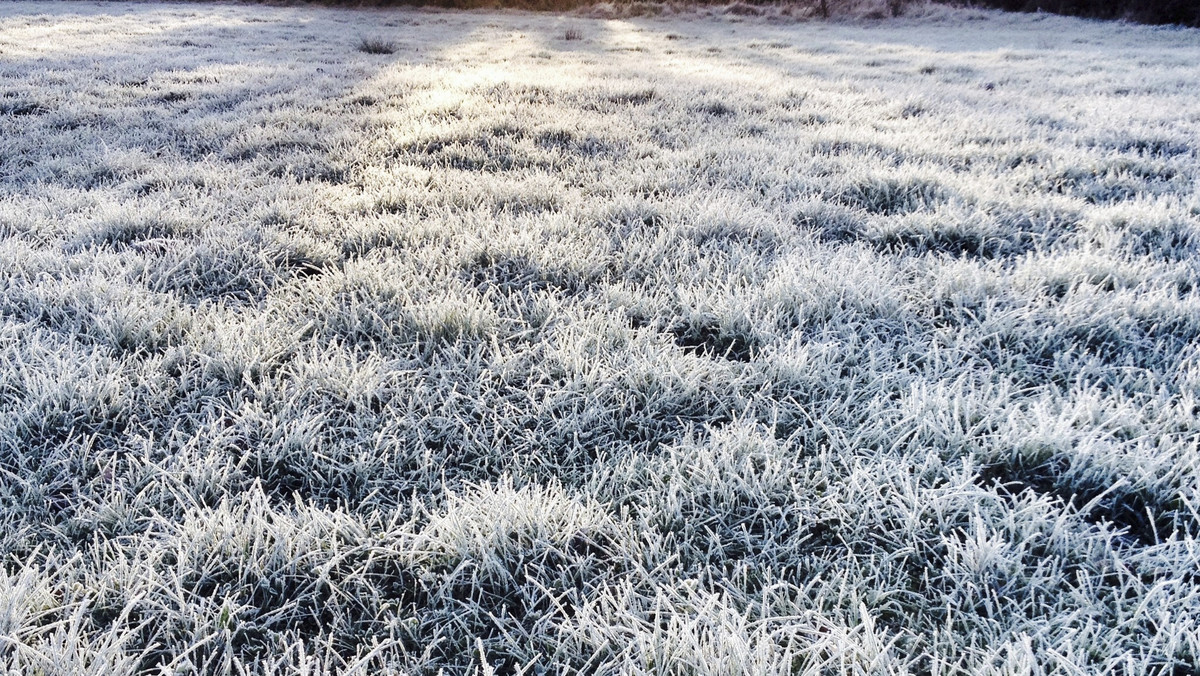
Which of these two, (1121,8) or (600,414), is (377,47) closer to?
(600,414)

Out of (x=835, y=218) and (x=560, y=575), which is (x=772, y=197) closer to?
(x=835, y=218)

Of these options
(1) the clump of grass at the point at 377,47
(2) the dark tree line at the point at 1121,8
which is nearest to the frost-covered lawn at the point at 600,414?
(1) the clump of grass at the point at 377,47

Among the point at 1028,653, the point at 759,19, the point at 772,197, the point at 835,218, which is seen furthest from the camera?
the point at 759,19

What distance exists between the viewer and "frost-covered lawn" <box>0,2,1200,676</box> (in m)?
1.20

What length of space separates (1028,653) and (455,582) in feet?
3.68

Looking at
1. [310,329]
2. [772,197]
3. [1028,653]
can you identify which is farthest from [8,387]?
[772,197]

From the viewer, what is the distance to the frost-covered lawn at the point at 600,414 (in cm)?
120

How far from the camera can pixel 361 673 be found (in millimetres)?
1097

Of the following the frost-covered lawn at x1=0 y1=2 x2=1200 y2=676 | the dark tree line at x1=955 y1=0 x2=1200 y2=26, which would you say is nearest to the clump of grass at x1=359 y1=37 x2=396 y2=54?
the frost-covered lawn at x1=0 y1=2 x2=1200 y2=676

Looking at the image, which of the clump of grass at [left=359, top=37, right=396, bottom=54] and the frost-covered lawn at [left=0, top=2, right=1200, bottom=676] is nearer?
the frost-covered lawn at [left=0, top=2, right=1200, bottom=676]

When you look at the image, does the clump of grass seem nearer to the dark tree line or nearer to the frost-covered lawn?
the frost-covered lawn

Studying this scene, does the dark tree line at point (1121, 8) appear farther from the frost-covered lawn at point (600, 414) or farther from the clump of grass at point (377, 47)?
the clump of grass at point (377, 47)

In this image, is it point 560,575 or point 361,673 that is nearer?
point 361,673

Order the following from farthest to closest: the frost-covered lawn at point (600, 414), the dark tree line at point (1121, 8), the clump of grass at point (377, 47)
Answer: the dark tree line at point (1121, 8) → the clump of grass at point (377, 47) → the frost-covered lawn at point (600, 414)
